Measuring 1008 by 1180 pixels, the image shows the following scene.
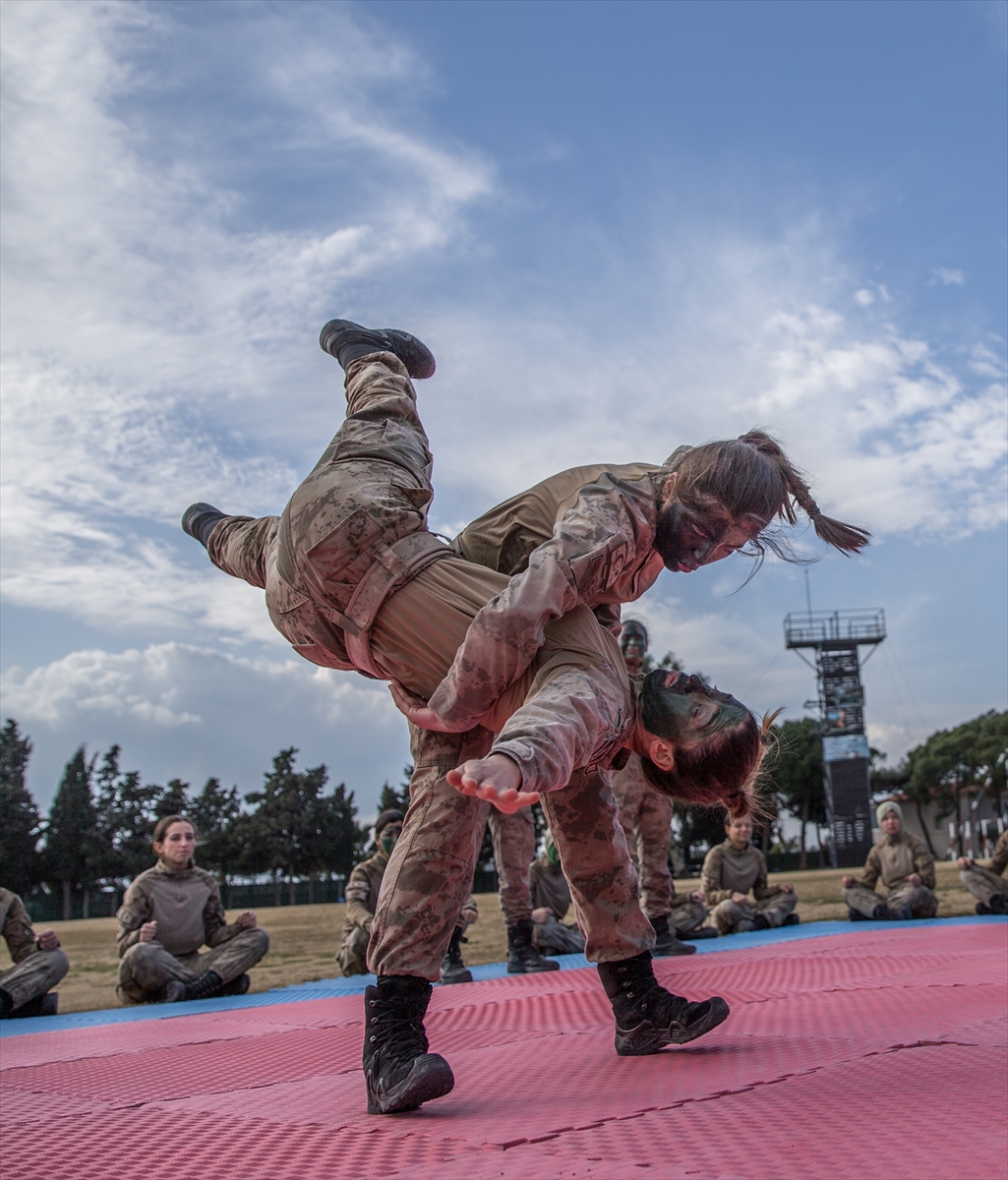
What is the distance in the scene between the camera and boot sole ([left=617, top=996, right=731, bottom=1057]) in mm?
2580

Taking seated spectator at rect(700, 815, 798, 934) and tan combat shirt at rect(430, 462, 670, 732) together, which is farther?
seated spectator at rect(700, 815, 798, 934)

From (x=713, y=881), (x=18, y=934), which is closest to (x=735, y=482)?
(x=18, y=934)

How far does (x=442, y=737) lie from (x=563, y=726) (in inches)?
28.4

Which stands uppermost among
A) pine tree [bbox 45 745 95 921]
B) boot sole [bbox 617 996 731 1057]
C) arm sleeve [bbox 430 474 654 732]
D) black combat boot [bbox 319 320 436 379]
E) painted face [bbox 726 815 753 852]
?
black combat boot [bbox 319 320 436 379]

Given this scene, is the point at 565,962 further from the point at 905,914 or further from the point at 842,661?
the point at 842,661

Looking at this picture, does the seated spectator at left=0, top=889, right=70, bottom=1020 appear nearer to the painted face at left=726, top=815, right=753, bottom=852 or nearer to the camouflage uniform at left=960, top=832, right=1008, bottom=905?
the painted face at left=726, top=815, right=753, bottom=852

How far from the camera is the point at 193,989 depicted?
6965 mm

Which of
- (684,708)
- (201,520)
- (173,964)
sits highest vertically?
(201,520)

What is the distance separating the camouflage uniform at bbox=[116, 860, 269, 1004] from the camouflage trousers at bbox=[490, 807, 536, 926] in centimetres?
181

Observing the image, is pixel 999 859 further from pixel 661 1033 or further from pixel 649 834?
pixel 661 1033

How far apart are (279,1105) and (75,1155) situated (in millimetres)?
525

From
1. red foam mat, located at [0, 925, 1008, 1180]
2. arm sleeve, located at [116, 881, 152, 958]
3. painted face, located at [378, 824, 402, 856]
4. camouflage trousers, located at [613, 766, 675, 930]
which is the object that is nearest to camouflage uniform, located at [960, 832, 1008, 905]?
camouflage trousers, located at [613, 766, 675, 930]

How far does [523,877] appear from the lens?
22.3 feet

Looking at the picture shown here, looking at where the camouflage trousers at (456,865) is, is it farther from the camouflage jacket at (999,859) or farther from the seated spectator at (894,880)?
the camouflage jacket at (999,859)
